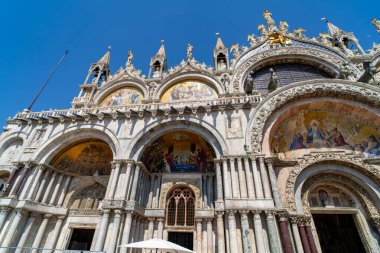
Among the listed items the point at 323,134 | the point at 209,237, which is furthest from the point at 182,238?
the point at 323,134

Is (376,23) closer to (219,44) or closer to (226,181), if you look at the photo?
(219,44)

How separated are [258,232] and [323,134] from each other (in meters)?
7.12

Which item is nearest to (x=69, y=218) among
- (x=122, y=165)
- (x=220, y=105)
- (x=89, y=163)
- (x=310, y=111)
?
(x=89, y=163)

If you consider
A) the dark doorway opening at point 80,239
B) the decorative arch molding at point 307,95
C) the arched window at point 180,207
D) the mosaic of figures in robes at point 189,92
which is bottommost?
the dark doorway opening at point 80,239

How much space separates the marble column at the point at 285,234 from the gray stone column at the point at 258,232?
990 millimetres

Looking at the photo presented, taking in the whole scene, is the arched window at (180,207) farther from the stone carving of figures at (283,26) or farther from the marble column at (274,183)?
the stone carving of figures at (283,26)

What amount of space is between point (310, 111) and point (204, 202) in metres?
8.09

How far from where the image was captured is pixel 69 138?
41.8 feet

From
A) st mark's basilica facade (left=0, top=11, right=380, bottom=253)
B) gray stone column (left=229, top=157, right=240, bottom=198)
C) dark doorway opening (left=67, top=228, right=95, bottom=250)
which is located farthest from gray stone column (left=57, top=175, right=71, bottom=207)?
gray stone column (left=229, top=157, right=240, bottom=198)

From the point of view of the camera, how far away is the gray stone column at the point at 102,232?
8859mm

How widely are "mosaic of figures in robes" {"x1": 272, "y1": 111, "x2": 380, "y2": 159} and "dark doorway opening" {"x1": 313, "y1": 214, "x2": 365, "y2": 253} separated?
5.42 m

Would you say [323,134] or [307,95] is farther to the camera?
[323,134]

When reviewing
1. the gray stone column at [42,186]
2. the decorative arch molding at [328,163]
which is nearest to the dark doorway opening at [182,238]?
the decorative arch molding at [328,163]

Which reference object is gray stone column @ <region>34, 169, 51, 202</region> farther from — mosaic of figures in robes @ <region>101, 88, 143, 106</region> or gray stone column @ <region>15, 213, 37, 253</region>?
mosaic of figures in robes @ <region>101, 88, 143, 106</region>
